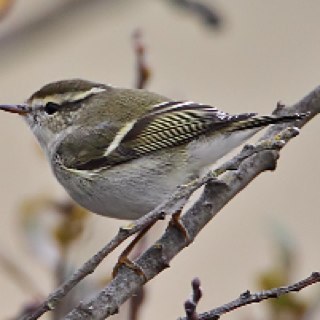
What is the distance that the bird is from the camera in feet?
12.1

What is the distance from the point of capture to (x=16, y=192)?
920 centimetres

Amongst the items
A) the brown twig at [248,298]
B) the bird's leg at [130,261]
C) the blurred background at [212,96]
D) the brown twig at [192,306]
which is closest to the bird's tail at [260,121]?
the bird's leg at [130,261]

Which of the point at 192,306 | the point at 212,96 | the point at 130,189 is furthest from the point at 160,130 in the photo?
the point at 212,96

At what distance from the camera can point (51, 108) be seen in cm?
443

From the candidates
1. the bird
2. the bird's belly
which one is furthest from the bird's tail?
the bird's belly

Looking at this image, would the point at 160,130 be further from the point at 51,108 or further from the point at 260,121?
the point at 51,108

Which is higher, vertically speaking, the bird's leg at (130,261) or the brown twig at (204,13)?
the brown twig at (204,13)

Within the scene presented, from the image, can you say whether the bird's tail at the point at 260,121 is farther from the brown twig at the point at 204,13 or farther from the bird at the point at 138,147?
the brown twig at the point at 204,13

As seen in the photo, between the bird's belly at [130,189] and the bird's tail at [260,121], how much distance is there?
0.27 m

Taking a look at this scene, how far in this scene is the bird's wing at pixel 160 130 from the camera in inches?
148

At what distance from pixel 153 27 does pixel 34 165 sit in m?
2.54

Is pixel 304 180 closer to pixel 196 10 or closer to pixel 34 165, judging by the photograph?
pixel 34 165

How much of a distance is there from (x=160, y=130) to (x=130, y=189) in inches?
11.9

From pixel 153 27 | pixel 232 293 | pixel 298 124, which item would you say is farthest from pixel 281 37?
pixel 298 124
